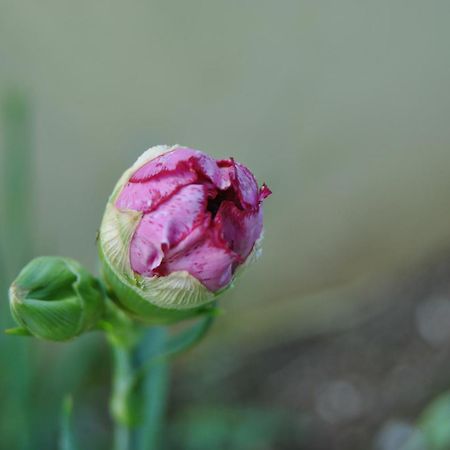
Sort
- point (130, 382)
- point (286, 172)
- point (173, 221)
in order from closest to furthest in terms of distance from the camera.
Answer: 1. point (173, 221)
2. point (130, 382)
3. point (286, 172)

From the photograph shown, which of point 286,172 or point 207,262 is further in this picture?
point 286,172

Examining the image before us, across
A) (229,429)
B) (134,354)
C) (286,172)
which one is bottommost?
(229,429)

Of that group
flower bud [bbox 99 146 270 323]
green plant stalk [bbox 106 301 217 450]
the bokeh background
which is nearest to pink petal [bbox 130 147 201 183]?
flower bud [bbox 99 146 270 323]

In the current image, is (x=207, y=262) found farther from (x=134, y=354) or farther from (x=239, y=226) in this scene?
(x=134, y=354)

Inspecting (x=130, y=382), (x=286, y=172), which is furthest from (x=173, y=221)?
(x=286, y=172)

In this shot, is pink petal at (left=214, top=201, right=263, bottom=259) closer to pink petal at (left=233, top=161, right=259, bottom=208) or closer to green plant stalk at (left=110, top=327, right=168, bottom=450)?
pink petal at (left=233, top=161, right=259, bottom=208)

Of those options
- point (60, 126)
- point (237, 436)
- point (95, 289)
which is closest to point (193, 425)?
point (237, 436)

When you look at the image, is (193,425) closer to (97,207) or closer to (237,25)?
(97,207)
